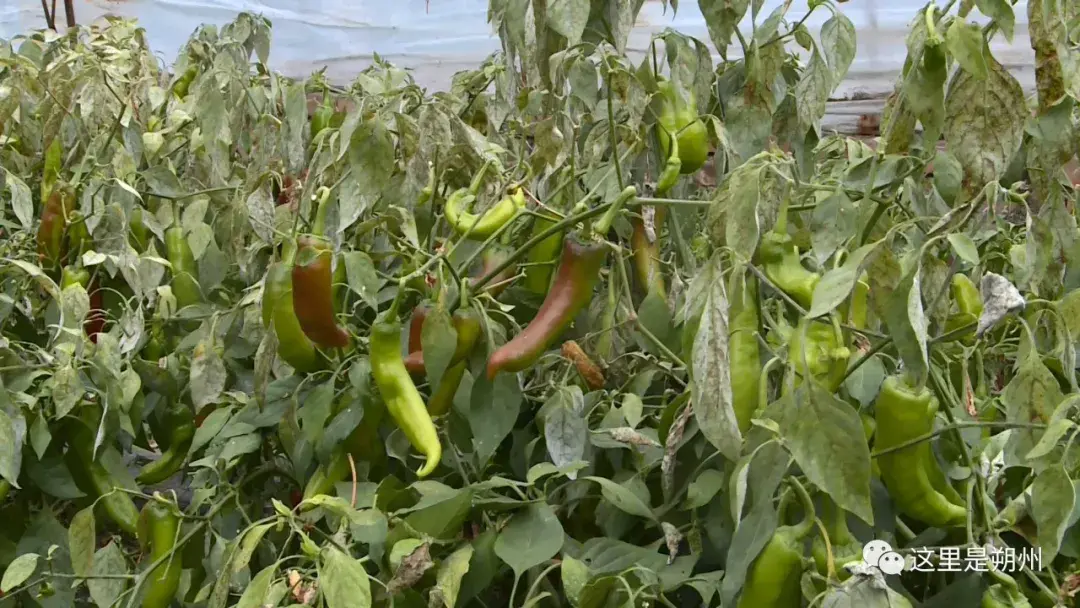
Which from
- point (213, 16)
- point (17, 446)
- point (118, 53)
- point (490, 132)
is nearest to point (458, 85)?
point (490, 132)

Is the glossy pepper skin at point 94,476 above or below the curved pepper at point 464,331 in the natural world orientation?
below

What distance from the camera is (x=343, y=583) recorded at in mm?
699

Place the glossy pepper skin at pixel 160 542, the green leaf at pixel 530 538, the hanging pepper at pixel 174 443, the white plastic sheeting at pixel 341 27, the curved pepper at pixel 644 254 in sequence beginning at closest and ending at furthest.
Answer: the green leaf at pixel 530 538 < the glossy pepper skin at pixel 160 542 < the curved pepper at pixel 644 254 < the hanging pepper at pixel 174 443 < the white plastic sheeting at pixel 341 27

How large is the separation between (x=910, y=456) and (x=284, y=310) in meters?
0.60

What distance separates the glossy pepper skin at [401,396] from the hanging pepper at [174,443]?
0.48 meters

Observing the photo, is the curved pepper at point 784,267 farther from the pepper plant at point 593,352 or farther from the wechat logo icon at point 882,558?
the wechat logo icon at point 882,558

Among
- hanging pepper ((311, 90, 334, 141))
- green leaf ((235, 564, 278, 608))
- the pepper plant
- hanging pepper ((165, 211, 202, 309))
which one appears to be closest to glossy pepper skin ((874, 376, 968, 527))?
the pepper plant

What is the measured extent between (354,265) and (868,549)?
536 millimetres

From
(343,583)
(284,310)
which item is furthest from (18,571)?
(343,583)

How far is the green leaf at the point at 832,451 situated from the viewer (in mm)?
610

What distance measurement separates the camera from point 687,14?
331 cm

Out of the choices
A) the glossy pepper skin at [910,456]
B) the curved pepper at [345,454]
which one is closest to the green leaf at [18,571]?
the curved pepper at [345,454]

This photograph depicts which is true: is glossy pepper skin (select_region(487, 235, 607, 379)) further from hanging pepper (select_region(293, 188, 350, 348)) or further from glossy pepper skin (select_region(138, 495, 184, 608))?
glossy pepper skin (select_region(138, 495, 184, 608))

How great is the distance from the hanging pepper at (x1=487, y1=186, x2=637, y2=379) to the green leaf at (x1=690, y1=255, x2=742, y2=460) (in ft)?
0.80
